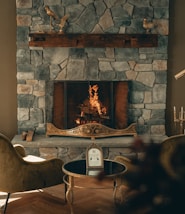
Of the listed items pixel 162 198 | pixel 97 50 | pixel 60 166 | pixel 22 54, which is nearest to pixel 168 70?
pixel 97 50

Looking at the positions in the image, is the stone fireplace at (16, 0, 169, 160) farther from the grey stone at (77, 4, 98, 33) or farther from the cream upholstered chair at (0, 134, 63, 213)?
the cream upholstered chair at (0, 134, 63, 213)

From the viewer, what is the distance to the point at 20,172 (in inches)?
135

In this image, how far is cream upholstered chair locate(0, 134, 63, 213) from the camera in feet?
10.9

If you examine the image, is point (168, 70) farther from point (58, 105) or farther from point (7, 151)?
point (7, 151)

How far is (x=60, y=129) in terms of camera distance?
5.19 meters

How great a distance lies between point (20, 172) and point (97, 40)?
2.26 metres

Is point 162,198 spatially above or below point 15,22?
below

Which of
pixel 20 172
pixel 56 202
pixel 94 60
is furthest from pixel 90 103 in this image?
pixel 20 172

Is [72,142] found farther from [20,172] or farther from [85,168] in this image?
[20,172]

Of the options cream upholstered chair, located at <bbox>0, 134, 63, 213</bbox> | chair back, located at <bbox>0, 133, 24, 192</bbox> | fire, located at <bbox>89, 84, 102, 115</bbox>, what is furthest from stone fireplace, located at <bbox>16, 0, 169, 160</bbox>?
chair back, located at <bbox>0, 133, 24, 192</bbox>

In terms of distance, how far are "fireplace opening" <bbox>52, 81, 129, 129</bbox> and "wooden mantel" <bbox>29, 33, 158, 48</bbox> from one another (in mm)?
495

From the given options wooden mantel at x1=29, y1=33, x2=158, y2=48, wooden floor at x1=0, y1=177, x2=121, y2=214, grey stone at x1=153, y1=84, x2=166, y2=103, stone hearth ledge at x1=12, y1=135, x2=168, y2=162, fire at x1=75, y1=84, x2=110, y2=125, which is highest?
wooden mantel at x1=29, y1=33, x2=158, y2=48

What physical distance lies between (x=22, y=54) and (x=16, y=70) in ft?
0.84

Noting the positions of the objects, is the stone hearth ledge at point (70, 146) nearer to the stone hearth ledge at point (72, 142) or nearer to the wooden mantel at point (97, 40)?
the stone hearth ledge at point (72, 142)
